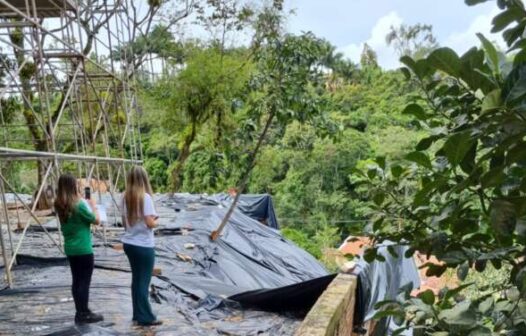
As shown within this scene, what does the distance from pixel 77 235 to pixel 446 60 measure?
3468 mm

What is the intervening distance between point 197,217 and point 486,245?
841cm

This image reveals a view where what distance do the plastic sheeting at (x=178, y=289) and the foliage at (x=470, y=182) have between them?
286 cm

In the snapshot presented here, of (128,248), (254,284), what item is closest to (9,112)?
(254,284)

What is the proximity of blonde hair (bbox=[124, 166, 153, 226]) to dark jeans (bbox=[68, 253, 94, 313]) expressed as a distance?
54cm

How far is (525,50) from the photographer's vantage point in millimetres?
753

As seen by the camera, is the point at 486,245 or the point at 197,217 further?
the point at 197,217

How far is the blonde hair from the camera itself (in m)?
3.56

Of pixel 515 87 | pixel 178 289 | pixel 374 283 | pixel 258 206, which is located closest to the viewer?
pixel 515 87

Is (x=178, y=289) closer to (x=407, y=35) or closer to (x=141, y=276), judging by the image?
(x=141, y=276)

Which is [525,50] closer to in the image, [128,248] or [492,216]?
[492,216]

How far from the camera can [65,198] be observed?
364 centimetres

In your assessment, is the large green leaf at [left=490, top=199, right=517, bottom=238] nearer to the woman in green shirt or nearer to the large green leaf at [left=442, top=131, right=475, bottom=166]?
the large green leaf at [left=442, top=131, right=475, bottom=166]

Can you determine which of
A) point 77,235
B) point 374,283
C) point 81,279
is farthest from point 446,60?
point 374,283

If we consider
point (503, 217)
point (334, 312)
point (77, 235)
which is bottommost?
point (334, 312)
